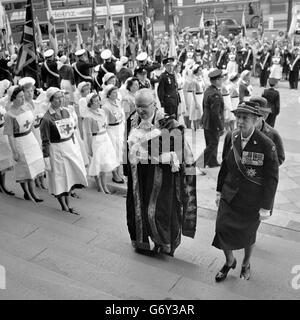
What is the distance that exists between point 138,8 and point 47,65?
1095 inches

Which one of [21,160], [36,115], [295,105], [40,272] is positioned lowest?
[295,105]

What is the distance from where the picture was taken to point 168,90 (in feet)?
31.5

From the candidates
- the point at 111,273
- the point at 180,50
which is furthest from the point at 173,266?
the point at 180,50

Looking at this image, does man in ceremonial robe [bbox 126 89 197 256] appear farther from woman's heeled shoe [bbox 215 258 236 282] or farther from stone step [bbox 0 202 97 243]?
stone step [bbox 0 202 97 243]

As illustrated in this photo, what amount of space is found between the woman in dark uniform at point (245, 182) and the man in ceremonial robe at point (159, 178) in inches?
16.9

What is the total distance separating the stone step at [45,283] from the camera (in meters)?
3.52

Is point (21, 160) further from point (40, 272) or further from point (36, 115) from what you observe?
point (40, 272)

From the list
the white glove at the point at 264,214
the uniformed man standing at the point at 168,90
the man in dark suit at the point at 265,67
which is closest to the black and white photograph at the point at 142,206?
the white glove at the point at 264,214

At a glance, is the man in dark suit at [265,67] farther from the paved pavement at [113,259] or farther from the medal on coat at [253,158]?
the medal on coat at [253,158]

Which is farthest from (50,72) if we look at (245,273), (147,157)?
(245,273)

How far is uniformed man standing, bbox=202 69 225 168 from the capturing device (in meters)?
7.35

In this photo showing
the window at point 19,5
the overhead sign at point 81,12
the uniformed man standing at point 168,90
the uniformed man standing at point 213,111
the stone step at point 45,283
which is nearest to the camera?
the stone step at point 45,283

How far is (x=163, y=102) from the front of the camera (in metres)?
9.62

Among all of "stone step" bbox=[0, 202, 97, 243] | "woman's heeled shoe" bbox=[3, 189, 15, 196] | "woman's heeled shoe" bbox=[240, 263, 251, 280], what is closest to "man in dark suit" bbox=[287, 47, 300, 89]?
"woman's heeled shoe" bbox=[3, 189, 15, 196]
